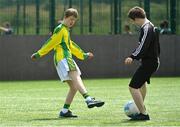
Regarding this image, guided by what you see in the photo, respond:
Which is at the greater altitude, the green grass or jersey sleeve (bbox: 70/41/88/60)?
jersey sleeve (bbox: 70/41/88/60)

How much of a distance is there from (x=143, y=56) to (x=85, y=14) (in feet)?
54.9

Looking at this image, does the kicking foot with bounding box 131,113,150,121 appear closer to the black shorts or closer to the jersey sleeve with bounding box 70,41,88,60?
the black shorts

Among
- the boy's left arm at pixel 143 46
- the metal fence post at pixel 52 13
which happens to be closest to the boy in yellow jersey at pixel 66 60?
the boy's left arm at pixel 143 46

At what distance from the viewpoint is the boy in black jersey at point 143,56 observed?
12508 millimetres

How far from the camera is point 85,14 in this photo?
95.8ft

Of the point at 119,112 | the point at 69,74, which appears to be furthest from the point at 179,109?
the point at 69,74

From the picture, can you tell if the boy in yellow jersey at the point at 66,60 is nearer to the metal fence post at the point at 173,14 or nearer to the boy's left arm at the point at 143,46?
the boy's left arm at the point at 143,46

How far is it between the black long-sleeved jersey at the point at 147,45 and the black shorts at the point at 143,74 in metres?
0.10

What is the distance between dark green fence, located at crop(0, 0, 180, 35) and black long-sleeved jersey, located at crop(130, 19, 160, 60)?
1622cm

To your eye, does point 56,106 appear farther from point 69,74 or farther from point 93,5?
point 93,5

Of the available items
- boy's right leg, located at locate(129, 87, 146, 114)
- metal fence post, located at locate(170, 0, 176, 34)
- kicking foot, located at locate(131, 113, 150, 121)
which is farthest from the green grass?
metal fence post, located at locate(170, 0, 176, 34)

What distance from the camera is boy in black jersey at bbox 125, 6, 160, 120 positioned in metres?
12.5

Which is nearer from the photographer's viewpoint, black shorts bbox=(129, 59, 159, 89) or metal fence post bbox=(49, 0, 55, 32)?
black shorts bbox=(129, 59, 159, 89)

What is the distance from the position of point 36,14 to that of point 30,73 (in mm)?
2288
